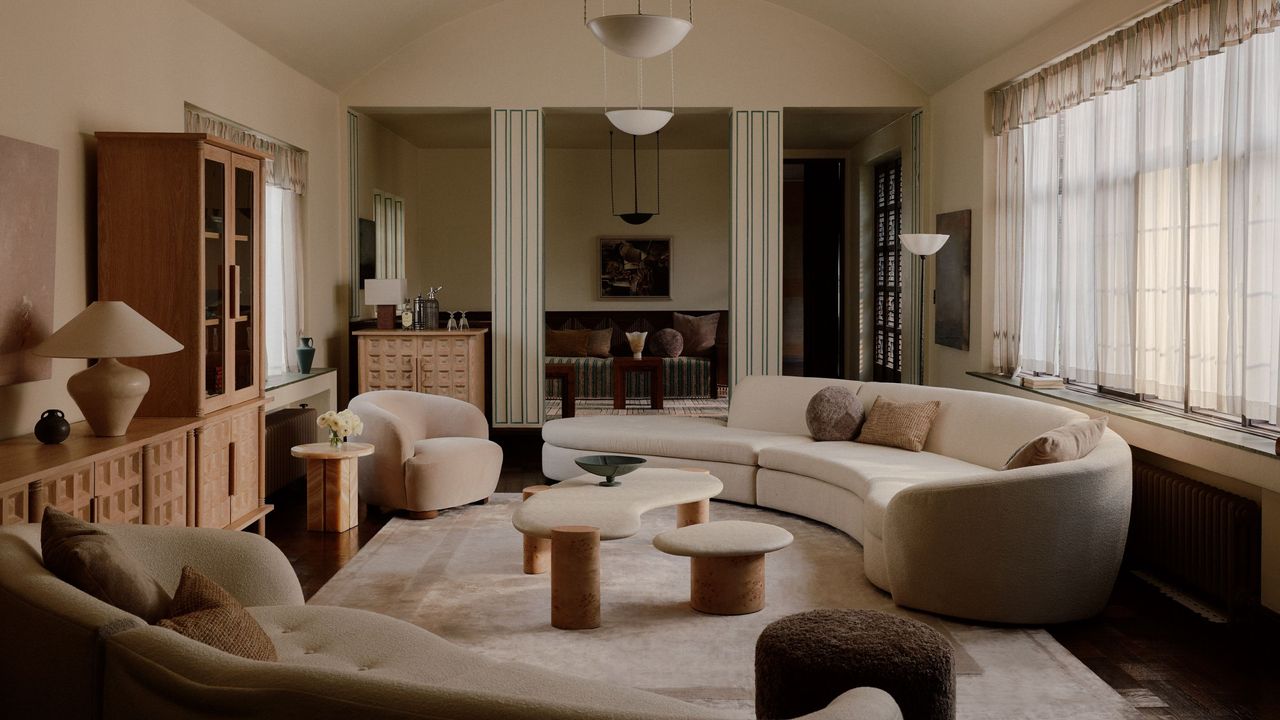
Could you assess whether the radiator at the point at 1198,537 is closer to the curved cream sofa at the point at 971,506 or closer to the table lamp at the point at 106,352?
the curved cream sofa at the point at 971,506

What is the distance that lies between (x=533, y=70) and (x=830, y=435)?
4.40m

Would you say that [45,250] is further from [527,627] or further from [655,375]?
[655,375]

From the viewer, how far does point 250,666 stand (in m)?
1.98

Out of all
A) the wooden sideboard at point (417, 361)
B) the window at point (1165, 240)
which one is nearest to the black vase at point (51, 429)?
the wooden sideboard at point (417, 361)

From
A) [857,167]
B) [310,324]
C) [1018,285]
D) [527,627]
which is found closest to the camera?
[527,627]

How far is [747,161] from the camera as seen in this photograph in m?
9.43

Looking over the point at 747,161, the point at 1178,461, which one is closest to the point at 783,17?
the point at 747,161

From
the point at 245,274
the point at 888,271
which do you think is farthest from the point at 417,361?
the point at 888,271

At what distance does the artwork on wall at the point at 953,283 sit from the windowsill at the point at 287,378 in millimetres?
5094

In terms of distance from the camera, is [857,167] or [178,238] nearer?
[178,238]

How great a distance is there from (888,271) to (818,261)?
181 cm

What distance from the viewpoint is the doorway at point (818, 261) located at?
44.4ft

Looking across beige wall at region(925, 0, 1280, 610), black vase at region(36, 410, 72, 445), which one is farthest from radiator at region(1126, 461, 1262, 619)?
black vase at region(36, 410, 72, 445)

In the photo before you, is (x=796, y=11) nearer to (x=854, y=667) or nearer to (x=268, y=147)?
(x=268, y=147)
